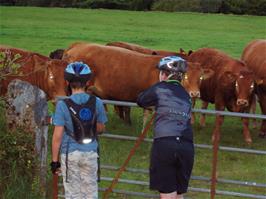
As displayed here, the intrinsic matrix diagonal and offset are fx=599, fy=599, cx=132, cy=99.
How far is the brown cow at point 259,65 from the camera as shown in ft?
36.0

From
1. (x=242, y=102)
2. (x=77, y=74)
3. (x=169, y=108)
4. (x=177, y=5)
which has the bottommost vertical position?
(x=177, y=5)

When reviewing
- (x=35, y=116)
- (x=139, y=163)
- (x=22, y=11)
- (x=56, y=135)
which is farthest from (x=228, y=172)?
(x=22, y=11)

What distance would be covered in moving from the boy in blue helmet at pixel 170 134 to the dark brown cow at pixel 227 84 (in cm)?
509

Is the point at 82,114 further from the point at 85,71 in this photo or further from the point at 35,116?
the point at 35,116

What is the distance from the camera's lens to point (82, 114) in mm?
5312

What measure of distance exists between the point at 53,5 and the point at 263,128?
148ft

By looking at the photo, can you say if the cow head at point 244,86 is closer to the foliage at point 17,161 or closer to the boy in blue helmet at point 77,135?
the foliage at point 17,161

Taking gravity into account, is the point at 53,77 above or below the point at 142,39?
above

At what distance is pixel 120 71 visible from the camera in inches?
433

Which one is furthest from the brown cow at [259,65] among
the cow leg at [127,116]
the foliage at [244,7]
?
the foliage at [244,7]

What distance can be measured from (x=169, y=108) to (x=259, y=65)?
7216 mm

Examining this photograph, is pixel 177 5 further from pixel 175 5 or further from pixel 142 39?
pixel 142 39

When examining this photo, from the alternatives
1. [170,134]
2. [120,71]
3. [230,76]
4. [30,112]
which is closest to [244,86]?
[230,76]

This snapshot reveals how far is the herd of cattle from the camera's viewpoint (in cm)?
1018
